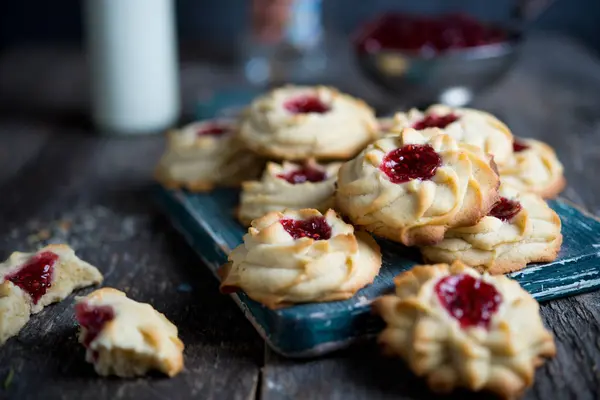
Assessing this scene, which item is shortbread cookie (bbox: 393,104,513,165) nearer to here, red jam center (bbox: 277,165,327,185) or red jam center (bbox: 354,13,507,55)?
red jam center (bbox: 277,165,327,185)

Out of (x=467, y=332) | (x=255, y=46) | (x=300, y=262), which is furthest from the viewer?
(x=255, y=46)

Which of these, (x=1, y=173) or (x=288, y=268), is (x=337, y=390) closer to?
(x=288, y=268)

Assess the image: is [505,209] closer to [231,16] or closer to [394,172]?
[394,172]

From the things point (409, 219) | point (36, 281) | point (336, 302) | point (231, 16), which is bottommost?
point (231, 16)

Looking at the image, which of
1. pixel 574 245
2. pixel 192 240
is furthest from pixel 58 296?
pixel 574 245

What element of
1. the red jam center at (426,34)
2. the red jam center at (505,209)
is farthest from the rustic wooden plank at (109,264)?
the red jam center at (426,34)

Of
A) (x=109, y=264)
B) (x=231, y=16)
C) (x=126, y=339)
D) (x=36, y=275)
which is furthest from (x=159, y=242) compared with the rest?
(x=231, y=16)

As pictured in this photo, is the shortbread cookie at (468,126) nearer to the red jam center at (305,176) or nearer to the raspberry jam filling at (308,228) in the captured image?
the red jam center at (305,176)
